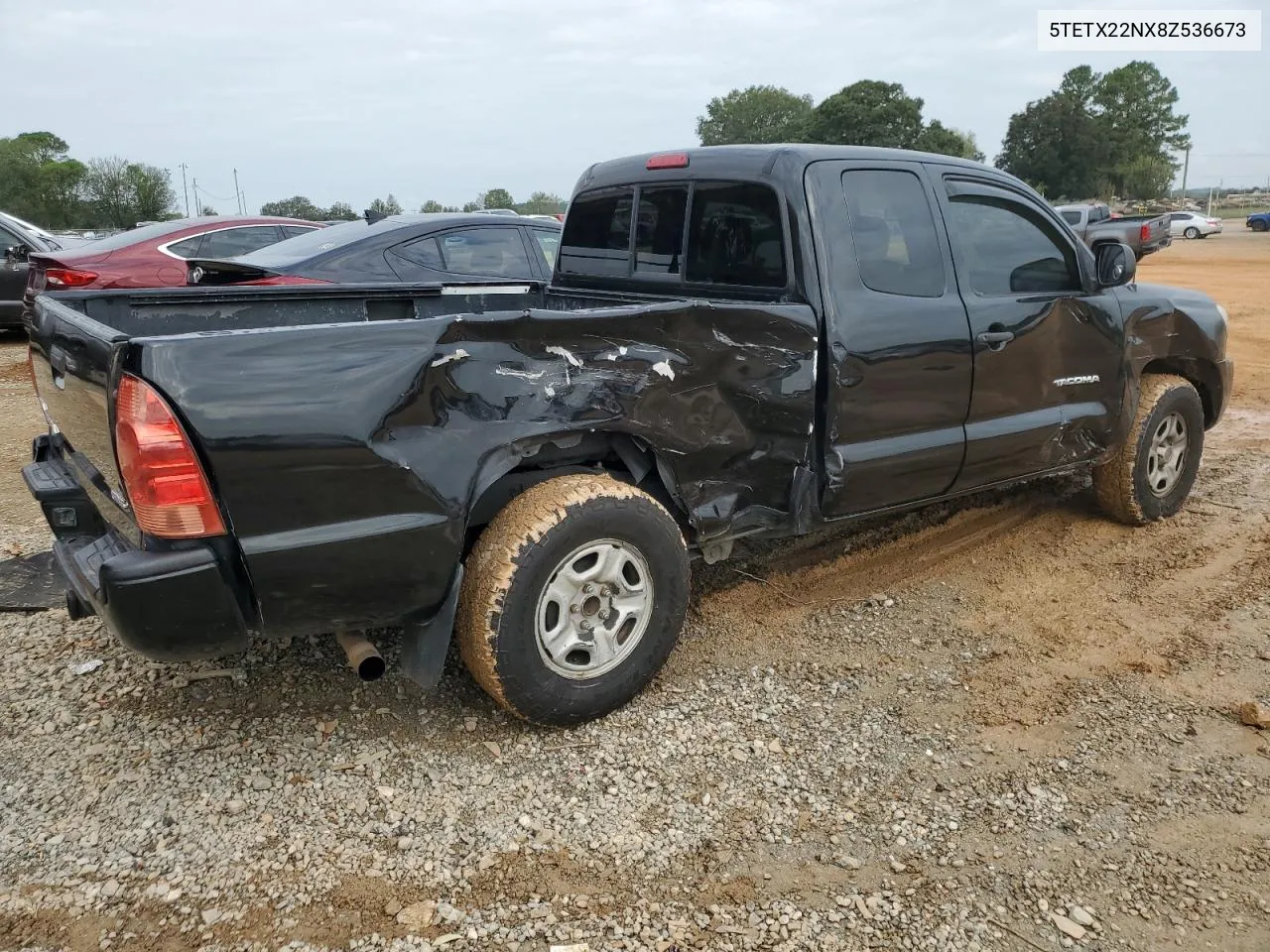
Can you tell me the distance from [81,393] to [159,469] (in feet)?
2.17

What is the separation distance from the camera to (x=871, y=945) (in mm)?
2283

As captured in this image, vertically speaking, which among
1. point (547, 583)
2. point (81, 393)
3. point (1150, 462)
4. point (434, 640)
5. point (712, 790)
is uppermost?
point (81, 393)

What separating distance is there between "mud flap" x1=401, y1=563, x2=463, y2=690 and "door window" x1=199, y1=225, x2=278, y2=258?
23.4 ft

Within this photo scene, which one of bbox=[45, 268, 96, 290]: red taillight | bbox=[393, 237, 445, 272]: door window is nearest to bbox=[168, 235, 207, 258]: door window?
bbox=[45, 268, 96, 290]: red taillight

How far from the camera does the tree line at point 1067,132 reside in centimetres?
6188

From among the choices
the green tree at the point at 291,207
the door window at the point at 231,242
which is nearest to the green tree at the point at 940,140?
the green tree at the point at 291,207

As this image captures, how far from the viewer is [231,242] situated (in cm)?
895

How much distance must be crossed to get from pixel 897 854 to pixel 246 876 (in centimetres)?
177

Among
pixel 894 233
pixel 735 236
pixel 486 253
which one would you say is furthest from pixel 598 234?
pixel 486 253

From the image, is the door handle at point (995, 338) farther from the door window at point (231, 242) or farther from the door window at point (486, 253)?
the door window at point (231, 242)

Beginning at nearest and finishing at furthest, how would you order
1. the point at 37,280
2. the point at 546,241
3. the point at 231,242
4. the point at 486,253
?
the point at 486,253
the point at 546,241
the point at 37,280
the point at 231,242

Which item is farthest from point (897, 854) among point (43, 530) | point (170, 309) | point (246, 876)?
point (43, 530)

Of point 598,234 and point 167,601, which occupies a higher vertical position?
point 598,234

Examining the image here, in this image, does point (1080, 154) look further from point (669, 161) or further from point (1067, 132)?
point (669, 161)
